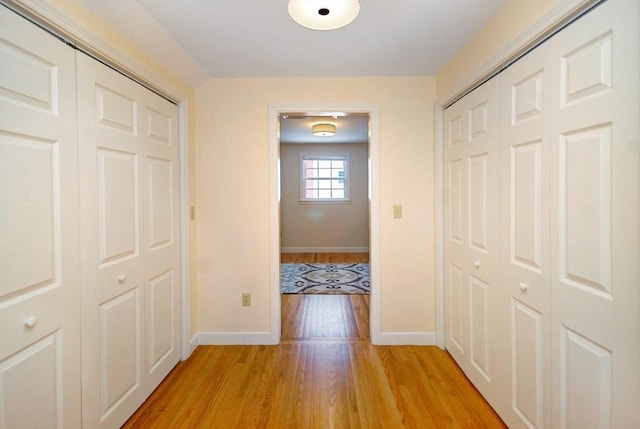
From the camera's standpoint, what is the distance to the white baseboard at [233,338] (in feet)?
8.92

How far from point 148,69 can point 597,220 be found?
243cm

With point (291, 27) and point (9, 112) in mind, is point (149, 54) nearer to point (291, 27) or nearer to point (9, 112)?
point (291, 27)

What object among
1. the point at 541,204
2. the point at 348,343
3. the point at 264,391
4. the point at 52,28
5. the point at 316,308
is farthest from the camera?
the point at 316,308

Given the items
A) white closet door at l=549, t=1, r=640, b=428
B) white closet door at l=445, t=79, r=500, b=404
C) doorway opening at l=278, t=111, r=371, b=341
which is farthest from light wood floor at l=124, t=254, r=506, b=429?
doorway opening at l=278, t=111, r=371, b=341

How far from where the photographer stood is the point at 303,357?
251 cm

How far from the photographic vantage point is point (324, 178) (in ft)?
23.1

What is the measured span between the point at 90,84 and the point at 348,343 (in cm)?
253

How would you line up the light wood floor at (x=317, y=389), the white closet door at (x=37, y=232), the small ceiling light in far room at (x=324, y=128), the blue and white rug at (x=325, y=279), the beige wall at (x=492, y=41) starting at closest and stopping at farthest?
1. the white closet door at (x=37, y=232)
2. the beige wall at (x=492, y=41)
3. the light wood floor at (x=317, y=389)
4. the blue and white rug at (x=325, y=279)
5. the small ceiling light in far room at (x=324, y=128)

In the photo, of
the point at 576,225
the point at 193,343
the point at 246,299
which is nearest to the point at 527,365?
the point at 576,225

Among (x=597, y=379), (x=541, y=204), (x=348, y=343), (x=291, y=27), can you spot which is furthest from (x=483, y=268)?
(x=291, y=27)

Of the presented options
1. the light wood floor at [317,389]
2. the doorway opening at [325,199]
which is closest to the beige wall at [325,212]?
the doorway opening at [325,199]

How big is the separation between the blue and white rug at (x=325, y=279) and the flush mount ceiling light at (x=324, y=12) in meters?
3.12

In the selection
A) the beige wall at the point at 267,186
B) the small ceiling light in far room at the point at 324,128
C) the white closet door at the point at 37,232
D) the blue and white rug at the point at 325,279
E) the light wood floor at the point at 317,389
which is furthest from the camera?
the small ceiling light in far room at the point at 324,128

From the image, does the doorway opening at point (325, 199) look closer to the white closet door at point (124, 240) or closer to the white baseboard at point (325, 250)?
the white baseboard at point (325, 250)
